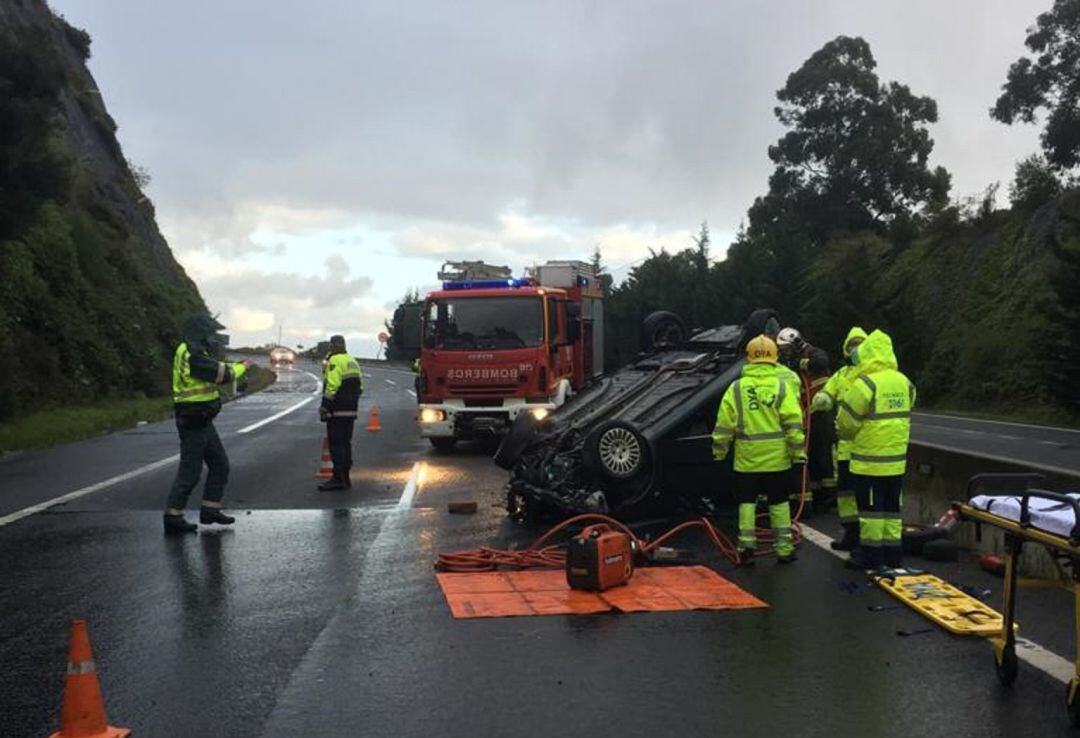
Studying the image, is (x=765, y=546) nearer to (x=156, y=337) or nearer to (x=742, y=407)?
(x=742, y=407)

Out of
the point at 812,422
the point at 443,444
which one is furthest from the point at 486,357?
the point at 812,422

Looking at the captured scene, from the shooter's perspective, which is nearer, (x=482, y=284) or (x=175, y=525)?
(x=175, y=525)

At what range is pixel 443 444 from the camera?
16391 mm

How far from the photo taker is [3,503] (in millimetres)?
10836

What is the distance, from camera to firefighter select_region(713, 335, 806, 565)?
768 cm

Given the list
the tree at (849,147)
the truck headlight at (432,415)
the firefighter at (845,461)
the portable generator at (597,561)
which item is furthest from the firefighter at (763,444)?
the tree at (849,147)

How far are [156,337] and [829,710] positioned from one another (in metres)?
33.1

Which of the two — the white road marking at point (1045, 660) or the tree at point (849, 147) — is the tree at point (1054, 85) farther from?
the white road marking at point (1045, 660)

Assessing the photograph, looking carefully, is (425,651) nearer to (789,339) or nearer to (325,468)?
(789,339)

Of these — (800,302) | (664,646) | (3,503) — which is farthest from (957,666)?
(800,302)

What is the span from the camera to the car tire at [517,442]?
10.0 m

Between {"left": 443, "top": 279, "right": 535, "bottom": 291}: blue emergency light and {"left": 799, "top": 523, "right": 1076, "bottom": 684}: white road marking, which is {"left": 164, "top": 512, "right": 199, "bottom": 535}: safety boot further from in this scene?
{"left": 443, "top": 279, "right": 535, "bottom": 291}: blue emergency light

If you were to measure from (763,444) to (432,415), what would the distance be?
28.6ft

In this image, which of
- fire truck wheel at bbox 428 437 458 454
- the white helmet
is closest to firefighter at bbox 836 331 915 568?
the white helmet
